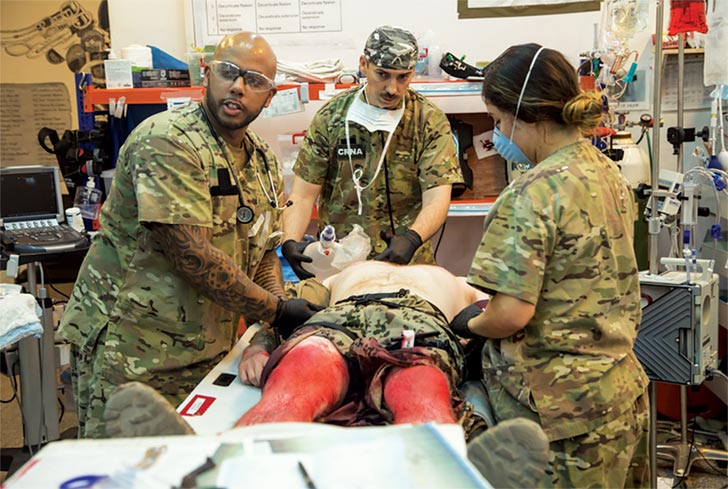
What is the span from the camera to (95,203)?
3.85m

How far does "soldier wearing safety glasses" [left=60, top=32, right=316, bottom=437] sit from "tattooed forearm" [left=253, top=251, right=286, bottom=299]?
0.13 meters

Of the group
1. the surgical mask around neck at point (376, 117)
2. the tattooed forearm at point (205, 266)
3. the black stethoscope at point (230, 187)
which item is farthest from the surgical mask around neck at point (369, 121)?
the tattooed forearm at point (205, 266)

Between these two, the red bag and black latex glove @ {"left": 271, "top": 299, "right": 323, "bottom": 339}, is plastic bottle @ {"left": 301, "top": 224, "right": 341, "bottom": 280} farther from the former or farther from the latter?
the red bag

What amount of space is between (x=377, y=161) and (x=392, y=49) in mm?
448

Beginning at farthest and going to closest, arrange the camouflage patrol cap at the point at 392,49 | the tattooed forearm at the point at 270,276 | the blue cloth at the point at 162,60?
the blue cloth at the point at 162,60, the camouflage patrol cap at the point at 392,49, the tattooed forearm at the point at 270,276

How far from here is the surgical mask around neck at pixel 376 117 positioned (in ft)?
10.2

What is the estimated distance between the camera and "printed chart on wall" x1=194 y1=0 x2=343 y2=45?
14.5ft

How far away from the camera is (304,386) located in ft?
6.39

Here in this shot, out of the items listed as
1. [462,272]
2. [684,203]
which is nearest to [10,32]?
[462,272]

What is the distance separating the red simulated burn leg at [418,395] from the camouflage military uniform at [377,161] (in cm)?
114

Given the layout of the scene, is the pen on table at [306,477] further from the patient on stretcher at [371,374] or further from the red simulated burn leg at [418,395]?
the red simulated burn leg at [418,395]

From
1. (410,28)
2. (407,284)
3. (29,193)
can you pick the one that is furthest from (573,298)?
(410,28)

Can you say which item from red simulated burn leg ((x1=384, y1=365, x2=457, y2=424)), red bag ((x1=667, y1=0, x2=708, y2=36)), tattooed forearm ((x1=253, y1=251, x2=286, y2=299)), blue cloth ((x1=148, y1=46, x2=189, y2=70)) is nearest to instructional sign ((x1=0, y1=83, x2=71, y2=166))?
blue cloth ((x1=148, y1=46, x2=189, y2=70))

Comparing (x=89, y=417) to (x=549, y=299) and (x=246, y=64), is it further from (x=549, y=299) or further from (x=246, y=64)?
(x=549, y=299)
